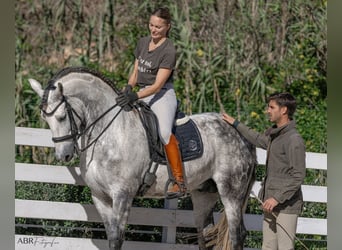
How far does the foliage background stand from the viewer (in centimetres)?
959

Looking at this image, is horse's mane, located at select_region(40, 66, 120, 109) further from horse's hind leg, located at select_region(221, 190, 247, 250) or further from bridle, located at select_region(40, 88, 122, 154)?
horse's hind leg, located at select_region(221, 190, 247, 250)

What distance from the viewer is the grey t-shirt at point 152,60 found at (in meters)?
5.00

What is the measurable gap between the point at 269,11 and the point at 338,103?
30.7ft

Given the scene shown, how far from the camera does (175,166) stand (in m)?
5.09

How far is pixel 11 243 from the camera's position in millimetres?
1463

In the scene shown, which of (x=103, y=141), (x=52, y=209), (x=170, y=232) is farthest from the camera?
(x=170, y=232)

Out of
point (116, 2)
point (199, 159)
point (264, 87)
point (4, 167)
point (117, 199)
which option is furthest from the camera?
point (116, 2)

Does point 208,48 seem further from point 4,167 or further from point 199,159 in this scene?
point 4,167

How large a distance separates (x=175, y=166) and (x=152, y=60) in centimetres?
83

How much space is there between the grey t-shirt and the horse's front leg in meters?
0.92

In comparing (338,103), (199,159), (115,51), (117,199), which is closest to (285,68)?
(115,51)

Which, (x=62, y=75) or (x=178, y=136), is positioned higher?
(x=62, y=75)

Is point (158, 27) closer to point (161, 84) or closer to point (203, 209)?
point (161, 84)

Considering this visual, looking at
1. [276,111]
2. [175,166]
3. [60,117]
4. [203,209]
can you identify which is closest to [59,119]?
[60,117]
